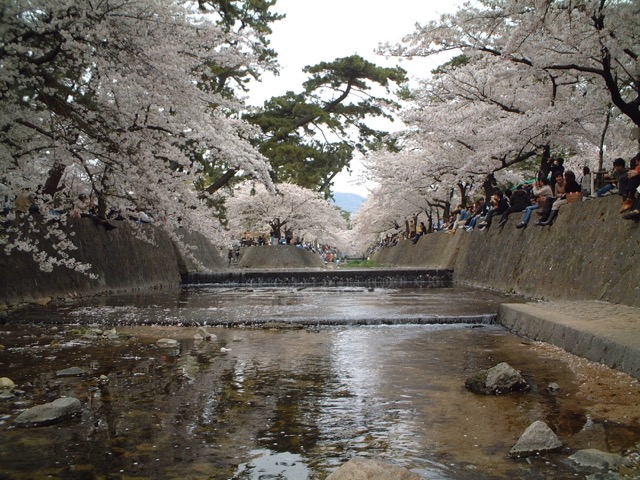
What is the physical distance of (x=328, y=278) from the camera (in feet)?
69.8

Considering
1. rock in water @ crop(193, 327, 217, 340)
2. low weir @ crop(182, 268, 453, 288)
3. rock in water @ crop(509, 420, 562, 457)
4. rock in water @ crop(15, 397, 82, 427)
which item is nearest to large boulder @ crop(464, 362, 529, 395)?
rock in water @ crop(509, 420, 562, 457)

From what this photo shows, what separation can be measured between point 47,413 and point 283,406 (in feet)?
5.02

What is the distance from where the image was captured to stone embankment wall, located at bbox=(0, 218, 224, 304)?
11.5m

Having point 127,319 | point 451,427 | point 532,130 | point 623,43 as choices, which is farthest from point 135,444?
point 532,130

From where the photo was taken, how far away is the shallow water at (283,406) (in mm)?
3160

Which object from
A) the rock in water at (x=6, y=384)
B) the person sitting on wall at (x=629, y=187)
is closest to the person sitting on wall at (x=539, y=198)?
the person sitting on wall at (x=629, y=187)

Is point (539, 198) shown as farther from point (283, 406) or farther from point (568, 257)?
point (283, 406)

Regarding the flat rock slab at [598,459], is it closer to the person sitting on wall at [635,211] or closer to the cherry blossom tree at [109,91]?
the person sitting on wall at [635,211]

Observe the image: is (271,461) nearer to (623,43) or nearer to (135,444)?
(135,444)

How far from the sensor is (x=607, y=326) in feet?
21.1

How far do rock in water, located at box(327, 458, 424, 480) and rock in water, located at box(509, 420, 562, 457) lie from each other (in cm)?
86

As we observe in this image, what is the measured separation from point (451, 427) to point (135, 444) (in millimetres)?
1893

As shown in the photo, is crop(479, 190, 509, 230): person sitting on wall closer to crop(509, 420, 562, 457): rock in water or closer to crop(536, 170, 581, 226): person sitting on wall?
crop(536, 170, 581, 226): person sitting on wall

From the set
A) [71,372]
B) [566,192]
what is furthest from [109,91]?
[566,192]
